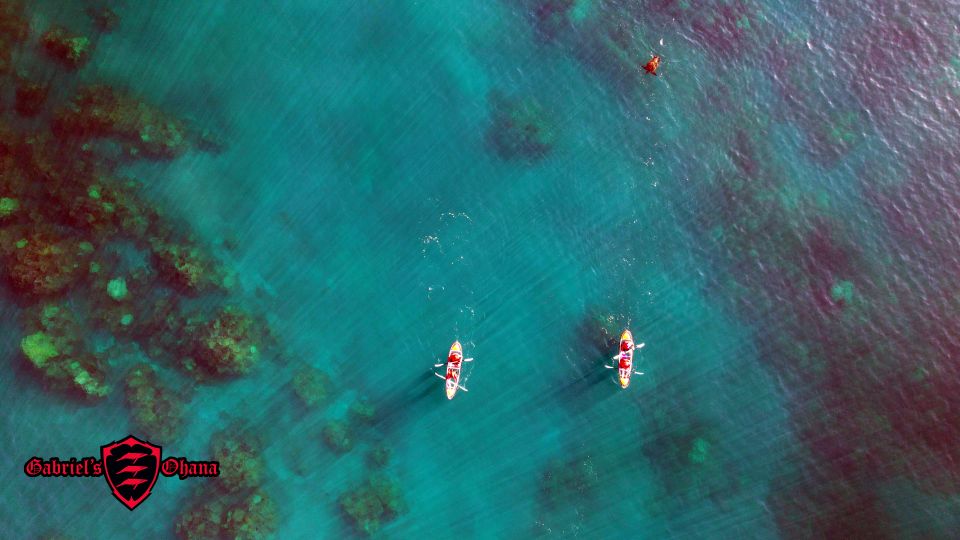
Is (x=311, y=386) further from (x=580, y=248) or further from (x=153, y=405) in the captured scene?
(x=580, y=248)

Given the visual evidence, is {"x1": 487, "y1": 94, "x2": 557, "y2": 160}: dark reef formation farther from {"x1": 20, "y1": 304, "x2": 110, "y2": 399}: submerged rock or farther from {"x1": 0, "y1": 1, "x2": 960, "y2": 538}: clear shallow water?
{"x1": 20, "y1": 304, "x2": 110, "y2": 399}: submerged rock

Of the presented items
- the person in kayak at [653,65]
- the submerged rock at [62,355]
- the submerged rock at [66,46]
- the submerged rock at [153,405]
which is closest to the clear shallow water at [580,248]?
the person in kayak at [653,65]

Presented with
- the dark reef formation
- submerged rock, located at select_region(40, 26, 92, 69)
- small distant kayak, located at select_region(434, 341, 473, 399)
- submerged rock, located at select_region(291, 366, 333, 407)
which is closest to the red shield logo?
submerged rock, located at select_region(291, 366, 333, 407)

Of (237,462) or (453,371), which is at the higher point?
(453,371)

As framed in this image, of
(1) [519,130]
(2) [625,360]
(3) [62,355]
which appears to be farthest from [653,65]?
(3) [62,355]

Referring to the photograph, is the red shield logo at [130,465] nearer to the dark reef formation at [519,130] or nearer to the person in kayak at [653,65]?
the dark reef formation at [519,130]
